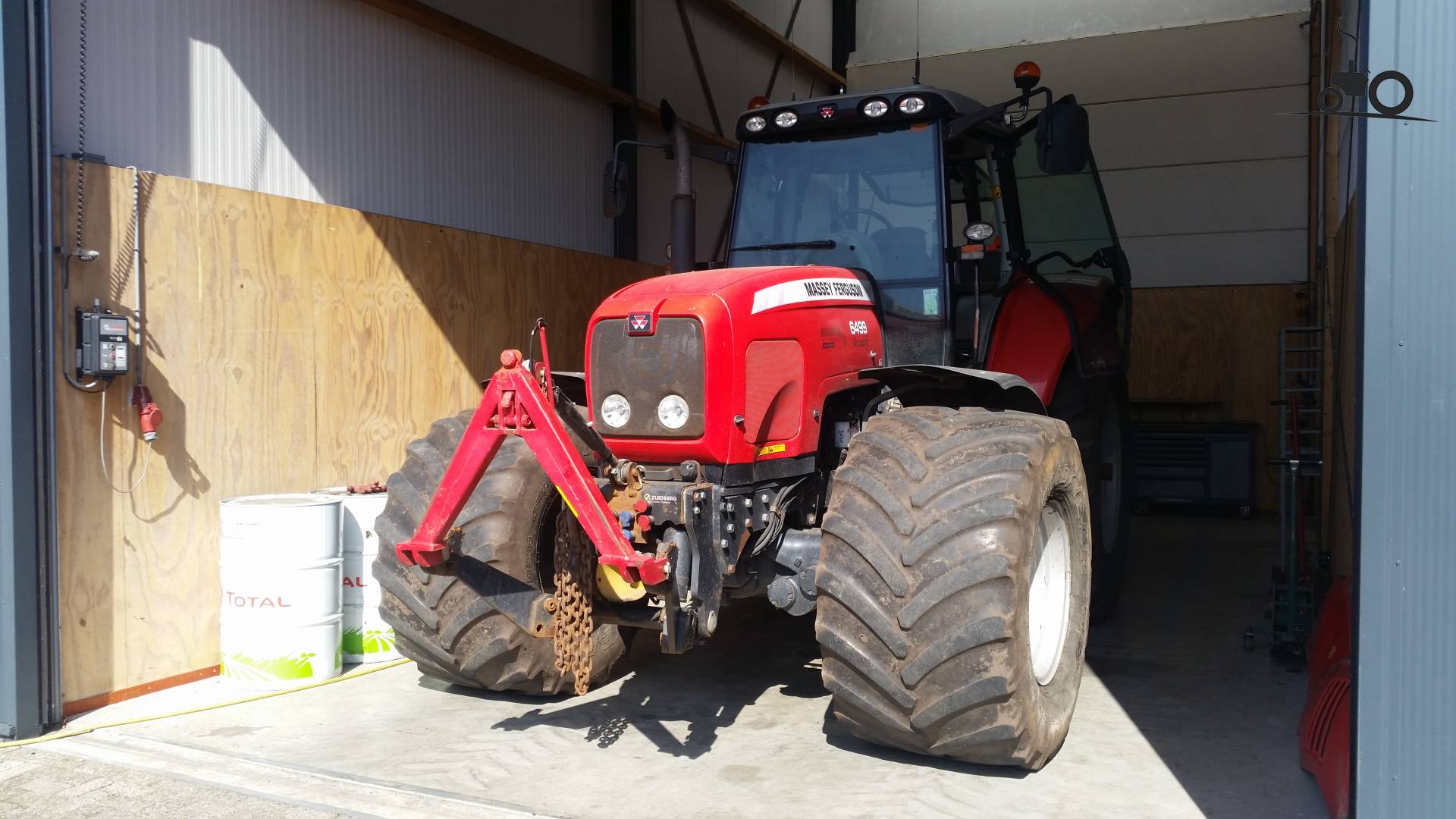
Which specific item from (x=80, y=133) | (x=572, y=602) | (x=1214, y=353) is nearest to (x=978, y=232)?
(x=572, y=602)

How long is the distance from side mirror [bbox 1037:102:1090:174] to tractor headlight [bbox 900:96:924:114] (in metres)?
0.58

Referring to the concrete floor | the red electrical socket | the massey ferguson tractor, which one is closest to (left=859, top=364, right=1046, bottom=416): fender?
the massey ferguson tractor

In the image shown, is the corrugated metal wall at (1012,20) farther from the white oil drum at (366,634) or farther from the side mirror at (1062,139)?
the white oil drum at (366,634)

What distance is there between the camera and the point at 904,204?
5.05 meters

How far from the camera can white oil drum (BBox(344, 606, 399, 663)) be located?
5.66 meters

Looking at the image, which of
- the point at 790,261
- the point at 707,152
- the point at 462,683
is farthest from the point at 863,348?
the point at 462,683

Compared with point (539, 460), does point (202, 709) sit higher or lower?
lower

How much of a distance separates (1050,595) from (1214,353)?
815 cm

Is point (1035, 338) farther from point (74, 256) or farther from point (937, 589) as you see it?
point (74, 256)

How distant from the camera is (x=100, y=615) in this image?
486cm

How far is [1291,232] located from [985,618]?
993cm

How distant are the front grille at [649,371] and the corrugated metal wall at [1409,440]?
2057 millimetres

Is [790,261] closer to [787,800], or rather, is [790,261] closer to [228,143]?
[787,800]

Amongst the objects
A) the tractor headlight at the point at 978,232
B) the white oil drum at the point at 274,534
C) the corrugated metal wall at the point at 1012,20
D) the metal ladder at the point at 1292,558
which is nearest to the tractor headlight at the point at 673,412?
the tractor headlight at the point at 978,232
